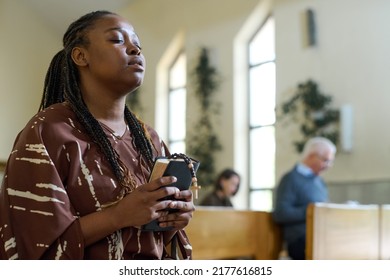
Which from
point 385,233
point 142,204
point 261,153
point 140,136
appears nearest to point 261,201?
point 385,233

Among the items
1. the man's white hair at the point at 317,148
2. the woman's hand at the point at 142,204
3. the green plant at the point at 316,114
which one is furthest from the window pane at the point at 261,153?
the woman's hand at the point at 142,204

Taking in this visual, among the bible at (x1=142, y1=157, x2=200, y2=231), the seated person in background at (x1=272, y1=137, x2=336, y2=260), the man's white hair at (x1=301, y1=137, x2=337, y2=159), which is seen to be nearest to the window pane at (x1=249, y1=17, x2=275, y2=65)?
the seated person in background at (x1=272, y1=137, x2=336, y2=260)

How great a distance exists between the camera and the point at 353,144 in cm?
296

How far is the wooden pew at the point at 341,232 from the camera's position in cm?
188

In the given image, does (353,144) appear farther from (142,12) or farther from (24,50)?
(24,50)

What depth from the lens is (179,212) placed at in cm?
71

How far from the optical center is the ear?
0.75 metres

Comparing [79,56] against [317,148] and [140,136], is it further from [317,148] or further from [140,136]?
[317,148]

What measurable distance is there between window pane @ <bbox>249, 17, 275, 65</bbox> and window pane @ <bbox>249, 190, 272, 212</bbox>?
65 centimetres

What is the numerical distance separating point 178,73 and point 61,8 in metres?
0.46

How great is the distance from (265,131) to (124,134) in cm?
95

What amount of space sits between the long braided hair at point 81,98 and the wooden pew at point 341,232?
3.90 feet

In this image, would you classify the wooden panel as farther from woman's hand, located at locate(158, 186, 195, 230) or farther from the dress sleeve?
the dress sleeve
